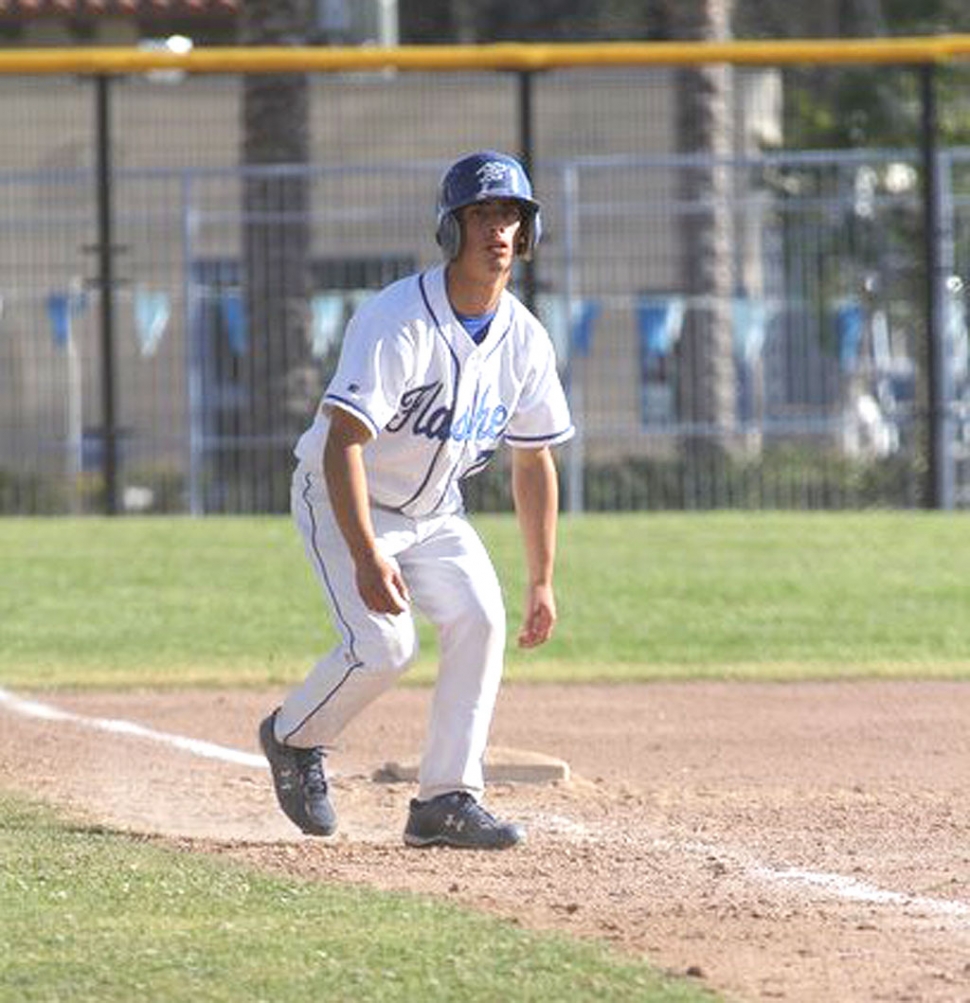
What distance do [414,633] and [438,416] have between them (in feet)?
1.99

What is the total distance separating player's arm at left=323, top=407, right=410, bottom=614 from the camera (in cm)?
734

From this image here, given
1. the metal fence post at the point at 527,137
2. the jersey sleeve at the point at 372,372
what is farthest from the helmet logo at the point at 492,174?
the metal fence post at the point at 527,137

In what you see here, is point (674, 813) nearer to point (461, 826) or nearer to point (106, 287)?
point (461, 826)

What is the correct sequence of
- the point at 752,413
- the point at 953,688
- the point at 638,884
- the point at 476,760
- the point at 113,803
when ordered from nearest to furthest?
the point at 638,884, the point at 476,760, the point at 113,803, the point at 953,688, the point at 752,413

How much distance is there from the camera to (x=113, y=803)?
29.1 ft

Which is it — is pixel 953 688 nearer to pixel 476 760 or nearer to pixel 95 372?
pixel 476 760

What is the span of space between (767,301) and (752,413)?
51.4 inches

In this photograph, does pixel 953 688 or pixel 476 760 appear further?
pixel 953 688

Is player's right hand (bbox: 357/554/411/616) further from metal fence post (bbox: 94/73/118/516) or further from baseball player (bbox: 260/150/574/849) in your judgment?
metal fence post (bbox: 94/73/118/516)

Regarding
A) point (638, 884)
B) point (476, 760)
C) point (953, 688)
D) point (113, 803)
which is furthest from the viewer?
point (953, 688)

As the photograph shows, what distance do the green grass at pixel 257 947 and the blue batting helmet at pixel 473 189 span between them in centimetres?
166

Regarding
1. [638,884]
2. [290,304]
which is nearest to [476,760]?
[638,884]

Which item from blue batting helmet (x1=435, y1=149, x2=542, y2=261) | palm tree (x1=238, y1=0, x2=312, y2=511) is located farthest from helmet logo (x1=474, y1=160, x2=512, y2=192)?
palm tree (x1=238, y1=0, x2=312, y2=511)

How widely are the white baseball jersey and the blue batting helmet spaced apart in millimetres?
124
